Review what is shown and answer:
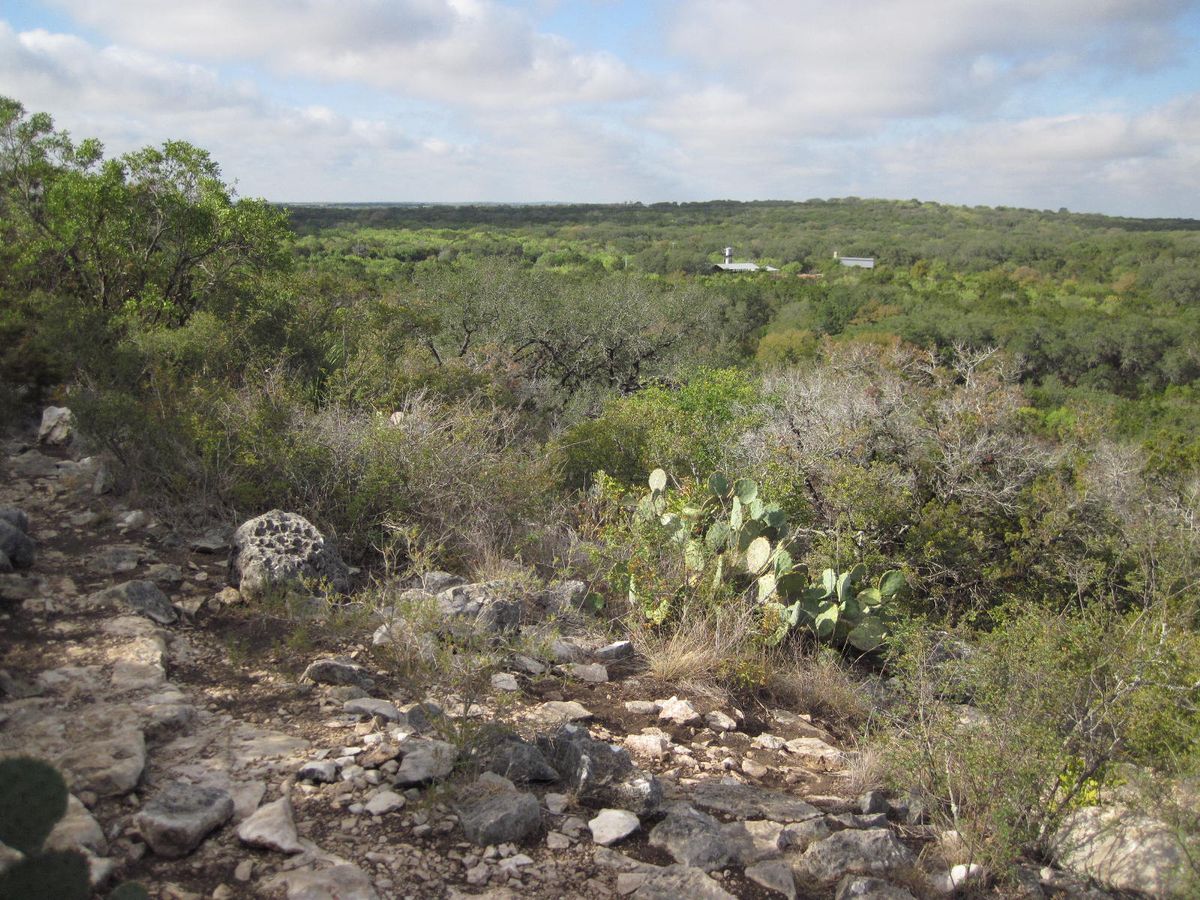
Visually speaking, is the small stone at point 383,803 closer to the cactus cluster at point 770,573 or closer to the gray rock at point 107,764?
the gray rock at point 107,764

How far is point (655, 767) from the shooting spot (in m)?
3.39

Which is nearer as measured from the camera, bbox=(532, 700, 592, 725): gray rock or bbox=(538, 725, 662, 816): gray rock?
bbox=(538, 725, 662, 816): gray rock

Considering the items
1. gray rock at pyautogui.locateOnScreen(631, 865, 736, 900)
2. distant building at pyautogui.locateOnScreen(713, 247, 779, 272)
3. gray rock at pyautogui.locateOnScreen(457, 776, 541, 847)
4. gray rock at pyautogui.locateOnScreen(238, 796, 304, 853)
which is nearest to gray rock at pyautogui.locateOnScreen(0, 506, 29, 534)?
gray rock at pyautogui.locateOnScreen(238, 796, 304, 853)

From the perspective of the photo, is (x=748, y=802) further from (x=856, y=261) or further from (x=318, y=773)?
(x=856, y=261)

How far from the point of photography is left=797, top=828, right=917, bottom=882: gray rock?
8.75 feet

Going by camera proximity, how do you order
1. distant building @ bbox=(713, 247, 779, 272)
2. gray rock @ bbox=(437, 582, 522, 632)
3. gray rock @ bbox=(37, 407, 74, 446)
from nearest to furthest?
gray rock @ bbox=(437, 582, 522, 632)
gray rock @ bbox=(37, 407, 74, 446)
distant building @ bbox=(713, 247, 779, 272)

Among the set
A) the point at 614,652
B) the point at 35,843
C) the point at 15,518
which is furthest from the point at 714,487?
the point at 35,843

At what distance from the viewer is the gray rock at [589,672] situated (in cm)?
412

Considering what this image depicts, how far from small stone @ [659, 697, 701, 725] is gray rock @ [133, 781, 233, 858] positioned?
187cm

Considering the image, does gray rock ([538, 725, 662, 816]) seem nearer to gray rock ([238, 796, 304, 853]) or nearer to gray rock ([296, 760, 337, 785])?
gray rock ([296, 760, 337, 785])

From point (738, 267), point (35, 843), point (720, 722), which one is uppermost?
point (738, 267)

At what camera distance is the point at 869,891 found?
2480mm

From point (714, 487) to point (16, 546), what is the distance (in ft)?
12.0

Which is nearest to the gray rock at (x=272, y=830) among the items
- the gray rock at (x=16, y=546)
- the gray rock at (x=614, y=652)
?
the gray rock at (x=614, y=652)
